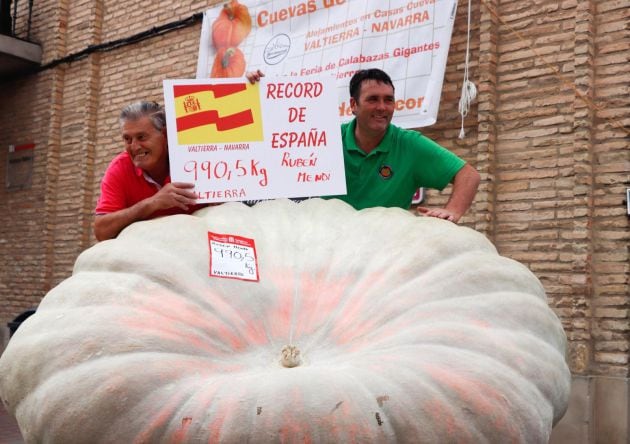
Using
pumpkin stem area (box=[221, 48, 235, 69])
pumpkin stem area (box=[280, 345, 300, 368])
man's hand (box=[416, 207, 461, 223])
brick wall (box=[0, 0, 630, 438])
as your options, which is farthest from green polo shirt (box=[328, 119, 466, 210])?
pumpkin stem area (box=[221, 48, 235, 69])

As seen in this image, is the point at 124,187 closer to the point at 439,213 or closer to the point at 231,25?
the point at 439,213

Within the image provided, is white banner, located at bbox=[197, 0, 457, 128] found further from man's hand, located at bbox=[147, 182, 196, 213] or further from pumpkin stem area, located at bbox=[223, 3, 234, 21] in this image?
man's hand, located at bbox=[147, 182, 196, 213]

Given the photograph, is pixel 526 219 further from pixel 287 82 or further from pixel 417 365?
pixel 417 365

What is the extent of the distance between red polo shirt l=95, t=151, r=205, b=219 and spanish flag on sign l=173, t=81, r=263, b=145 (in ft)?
0.76

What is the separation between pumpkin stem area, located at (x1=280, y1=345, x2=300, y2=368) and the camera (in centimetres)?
177

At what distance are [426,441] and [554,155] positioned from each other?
4.30 m

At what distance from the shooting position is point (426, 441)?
1.63 m

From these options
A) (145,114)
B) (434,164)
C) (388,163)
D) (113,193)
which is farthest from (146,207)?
(434,164)

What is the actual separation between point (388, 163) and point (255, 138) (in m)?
0.57

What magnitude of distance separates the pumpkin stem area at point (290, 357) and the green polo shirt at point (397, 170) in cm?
119

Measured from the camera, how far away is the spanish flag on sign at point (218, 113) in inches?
107

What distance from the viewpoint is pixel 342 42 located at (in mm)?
6508

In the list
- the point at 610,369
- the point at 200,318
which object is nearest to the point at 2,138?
the point at 610,369

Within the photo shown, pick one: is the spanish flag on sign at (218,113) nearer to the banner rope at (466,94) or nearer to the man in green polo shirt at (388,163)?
the man in green polo shirt at (388,163)
